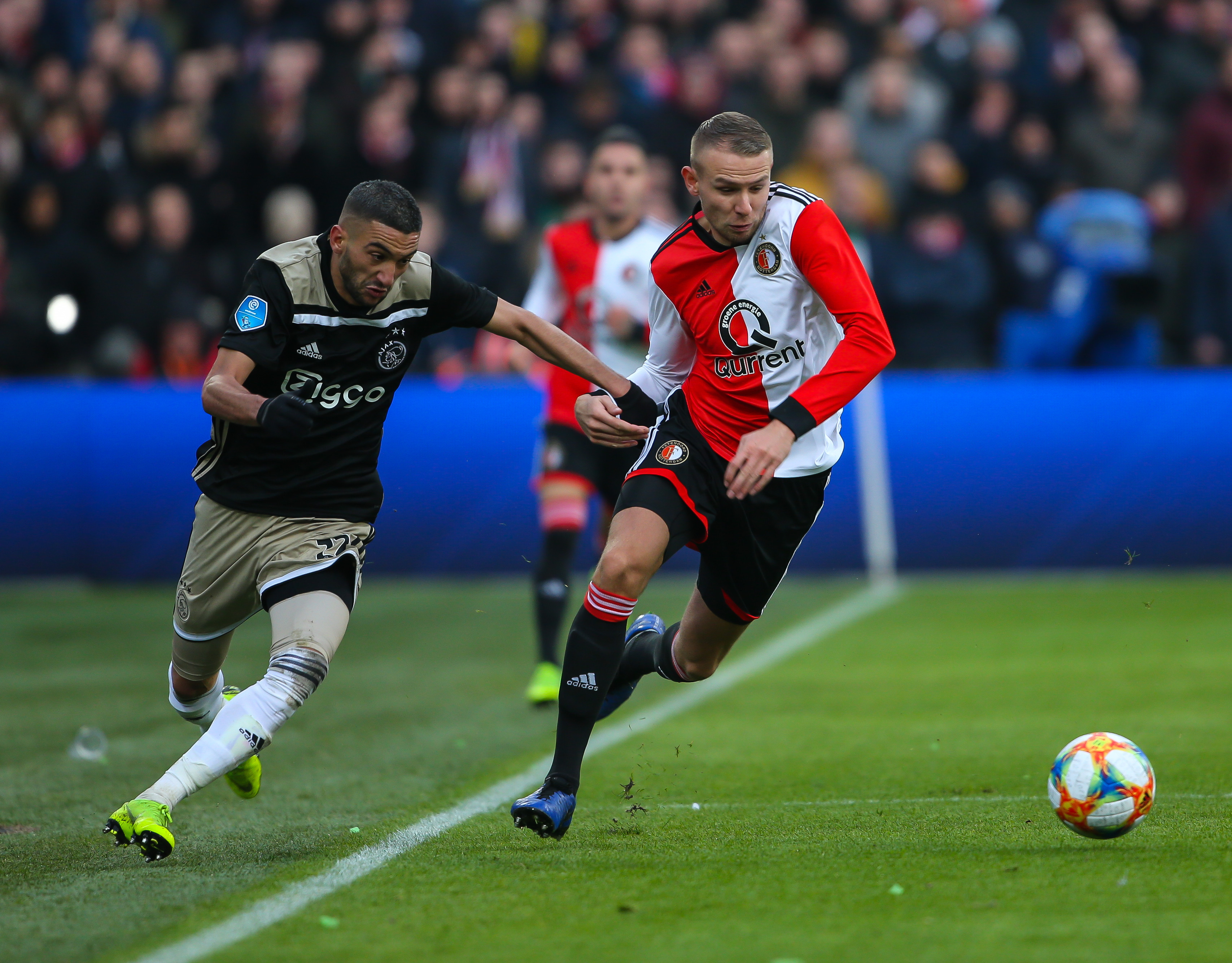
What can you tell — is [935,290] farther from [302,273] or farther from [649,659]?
[302,273]

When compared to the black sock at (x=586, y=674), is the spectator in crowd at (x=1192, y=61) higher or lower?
higher

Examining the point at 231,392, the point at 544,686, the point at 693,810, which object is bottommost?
the point at 544,686

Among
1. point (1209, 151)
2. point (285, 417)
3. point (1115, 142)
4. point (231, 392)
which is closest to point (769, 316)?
point (285, 417)

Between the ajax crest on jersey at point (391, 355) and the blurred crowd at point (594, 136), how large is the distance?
23.9 feet

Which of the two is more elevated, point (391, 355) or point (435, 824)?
point (391, 355)

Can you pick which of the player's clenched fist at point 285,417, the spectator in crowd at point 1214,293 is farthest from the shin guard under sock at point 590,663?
the spectator in crowd at point 1214,293

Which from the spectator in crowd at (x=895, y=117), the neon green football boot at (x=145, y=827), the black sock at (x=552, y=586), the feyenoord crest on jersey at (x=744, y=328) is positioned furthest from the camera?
the spectator in crowd at (x=895, y=117)

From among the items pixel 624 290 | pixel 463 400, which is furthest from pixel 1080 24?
pixel 624 290

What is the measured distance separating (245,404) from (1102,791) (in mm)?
2573

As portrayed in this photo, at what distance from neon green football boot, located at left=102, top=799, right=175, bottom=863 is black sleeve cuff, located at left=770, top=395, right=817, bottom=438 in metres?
2.02

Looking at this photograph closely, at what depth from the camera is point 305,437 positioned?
14.9 feet

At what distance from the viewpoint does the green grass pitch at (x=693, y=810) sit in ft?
11.8

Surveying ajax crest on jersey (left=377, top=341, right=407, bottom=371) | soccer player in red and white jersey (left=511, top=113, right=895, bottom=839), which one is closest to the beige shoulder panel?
ajax crest on jersey (left=377, top=341, right=407, bottom=371)

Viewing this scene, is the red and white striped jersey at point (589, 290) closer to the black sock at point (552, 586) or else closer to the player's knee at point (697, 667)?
the black sock at point (552, 586)
